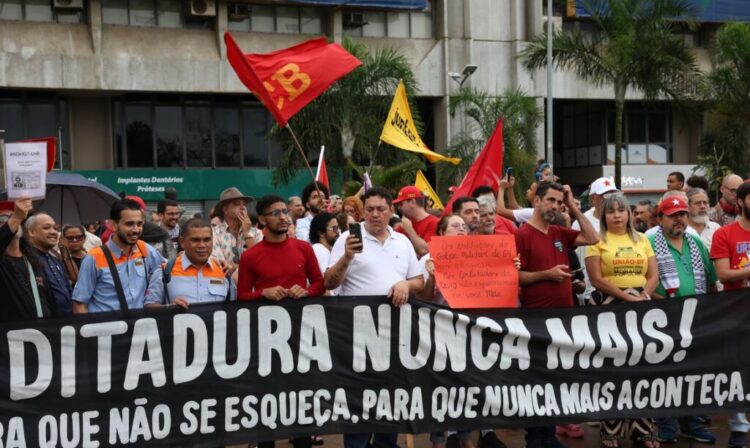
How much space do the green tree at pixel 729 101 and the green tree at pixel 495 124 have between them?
6.50m

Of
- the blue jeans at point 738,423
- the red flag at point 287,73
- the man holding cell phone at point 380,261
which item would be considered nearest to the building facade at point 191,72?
the red flag at point 287,73

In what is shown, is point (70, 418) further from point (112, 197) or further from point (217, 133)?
point (217, 133)

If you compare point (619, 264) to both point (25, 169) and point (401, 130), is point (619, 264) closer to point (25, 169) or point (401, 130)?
point (25, 169)

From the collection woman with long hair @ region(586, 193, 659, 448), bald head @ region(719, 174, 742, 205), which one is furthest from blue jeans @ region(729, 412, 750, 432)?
bald head @ region(719, 174, 742, 205)

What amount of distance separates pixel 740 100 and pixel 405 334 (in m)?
31.4

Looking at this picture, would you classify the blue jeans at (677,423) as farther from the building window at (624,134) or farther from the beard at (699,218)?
the building window at (624,134)

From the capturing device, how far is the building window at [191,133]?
35281mm

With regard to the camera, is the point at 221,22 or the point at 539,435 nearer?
the point at 539,435

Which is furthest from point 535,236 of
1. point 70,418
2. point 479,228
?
point 70,418

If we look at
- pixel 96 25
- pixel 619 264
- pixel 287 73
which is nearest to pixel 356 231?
pixel 619 264

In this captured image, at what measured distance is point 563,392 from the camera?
7055mm

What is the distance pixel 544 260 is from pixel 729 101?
30.7 metres

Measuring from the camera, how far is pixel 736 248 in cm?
737

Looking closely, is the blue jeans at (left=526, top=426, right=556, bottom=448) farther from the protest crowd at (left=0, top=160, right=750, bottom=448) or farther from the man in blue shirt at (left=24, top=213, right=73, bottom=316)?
the man in blue shirt at (left=24, top=213, right=73, bottom=316)
